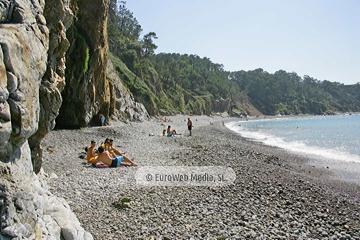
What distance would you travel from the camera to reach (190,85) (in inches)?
4488

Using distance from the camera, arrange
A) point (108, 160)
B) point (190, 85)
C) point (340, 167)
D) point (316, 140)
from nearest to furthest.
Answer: point (108, 160)
point (340, 167)
point (316, 140)
point (190, 85)

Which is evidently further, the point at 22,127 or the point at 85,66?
the point at 85,66

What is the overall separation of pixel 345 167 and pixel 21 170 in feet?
60.5

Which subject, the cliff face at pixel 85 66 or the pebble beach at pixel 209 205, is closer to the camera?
the pebble beach at pixel 209 205

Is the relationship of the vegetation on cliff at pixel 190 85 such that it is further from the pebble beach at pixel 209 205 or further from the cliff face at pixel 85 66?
the pebble beach at pixel 209 205

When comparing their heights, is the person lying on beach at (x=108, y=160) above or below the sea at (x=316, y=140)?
above

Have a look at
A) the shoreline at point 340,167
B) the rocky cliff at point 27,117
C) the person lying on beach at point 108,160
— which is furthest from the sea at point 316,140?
the rocky cliff at point 27,117

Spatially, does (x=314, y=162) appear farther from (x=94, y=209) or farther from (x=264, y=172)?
(x=94, y=209)

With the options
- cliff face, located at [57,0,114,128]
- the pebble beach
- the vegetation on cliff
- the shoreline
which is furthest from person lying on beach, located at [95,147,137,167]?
the vegetation on cliff

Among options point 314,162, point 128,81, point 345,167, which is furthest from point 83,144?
point 128,81

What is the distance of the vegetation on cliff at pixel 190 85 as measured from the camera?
62.7 meters

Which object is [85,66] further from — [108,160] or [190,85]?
[190,85]

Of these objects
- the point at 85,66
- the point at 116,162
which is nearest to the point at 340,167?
the point at 116,162

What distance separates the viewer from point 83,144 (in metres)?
16.7
